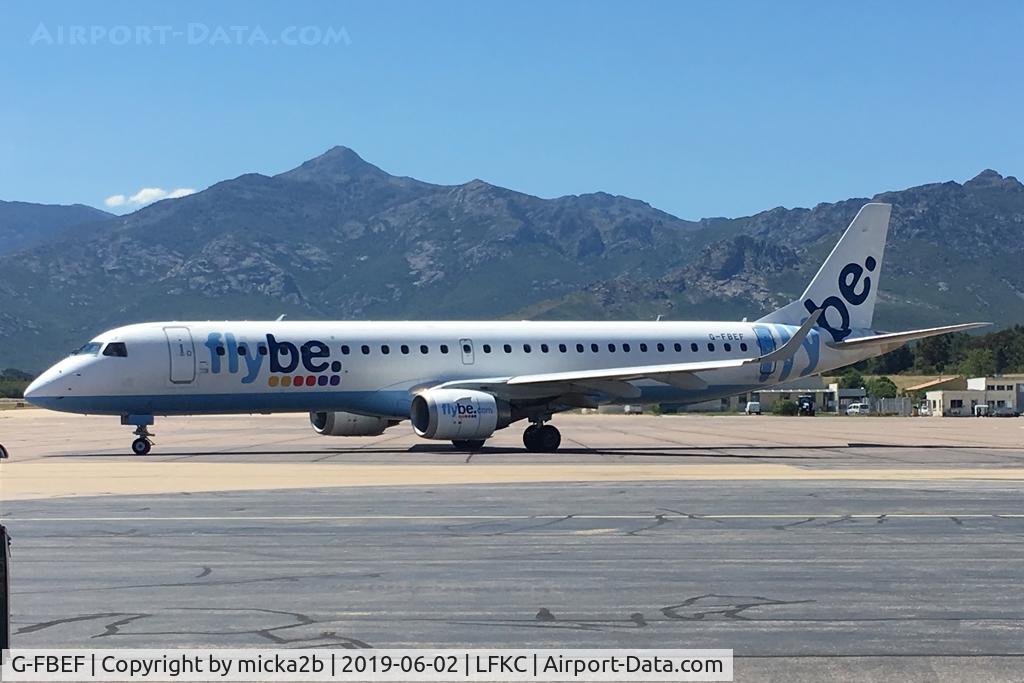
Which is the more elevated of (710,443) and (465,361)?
(465,361)

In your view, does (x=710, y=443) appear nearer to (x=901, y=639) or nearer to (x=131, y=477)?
(x=131, y=477)

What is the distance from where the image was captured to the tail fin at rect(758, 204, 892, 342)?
48062 mm

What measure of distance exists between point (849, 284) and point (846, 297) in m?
0.47

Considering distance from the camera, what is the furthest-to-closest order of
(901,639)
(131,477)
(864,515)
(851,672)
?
(131,477), (864,515), (901,639), (851,672)

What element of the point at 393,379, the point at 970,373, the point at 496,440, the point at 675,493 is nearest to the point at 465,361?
the point at 393,379

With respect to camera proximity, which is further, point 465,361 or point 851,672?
point 465,361

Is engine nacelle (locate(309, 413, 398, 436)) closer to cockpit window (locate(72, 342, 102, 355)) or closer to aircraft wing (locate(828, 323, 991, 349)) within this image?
cockpit window (locate(72, 342, 102, 355))

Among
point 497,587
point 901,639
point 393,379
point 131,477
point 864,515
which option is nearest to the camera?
point 901,639

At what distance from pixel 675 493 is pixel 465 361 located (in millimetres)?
19508

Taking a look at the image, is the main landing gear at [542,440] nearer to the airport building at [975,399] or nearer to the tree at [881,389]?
the airport building at [975,399]

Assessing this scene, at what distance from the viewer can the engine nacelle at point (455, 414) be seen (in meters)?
37.0

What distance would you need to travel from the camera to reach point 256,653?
9883mm

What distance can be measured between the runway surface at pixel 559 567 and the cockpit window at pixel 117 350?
1100 cm

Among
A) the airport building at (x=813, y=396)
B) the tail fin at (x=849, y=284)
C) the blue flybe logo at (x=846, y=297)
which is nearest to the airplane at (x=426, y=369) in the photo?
the blue flybe logo at (x=846, y=297)
